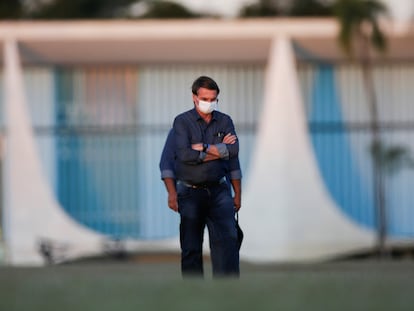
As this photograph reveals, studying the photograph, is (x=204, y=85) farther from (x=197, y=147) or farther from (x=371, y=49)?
(x=371, y=49)

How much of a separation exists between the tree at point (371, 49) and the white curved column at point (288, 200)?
3.37ft

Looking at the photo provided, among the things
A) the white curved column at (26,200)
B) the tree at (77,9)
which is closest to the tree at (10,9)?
the tree at (77,9)

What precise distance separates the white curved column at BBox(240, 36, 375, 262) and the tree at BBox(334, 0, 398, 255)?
1.03 metres

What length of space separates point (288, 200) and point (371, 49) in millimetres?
3574

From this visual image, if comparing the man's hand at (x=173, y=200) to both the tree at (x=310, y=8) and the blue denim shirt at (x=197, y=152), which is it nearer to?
the blue denim shirt at (x=197, y=152)

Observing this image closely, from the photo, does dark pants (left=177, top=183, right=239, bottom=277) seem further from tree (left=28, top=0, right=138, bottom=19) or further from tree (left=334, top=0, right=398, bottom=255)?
tree (left=28, top=0, right=138, bottom=19)

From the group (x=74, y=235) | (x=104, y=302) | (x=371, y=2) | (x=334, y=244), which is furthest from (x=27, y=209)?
(x=104, y=302)

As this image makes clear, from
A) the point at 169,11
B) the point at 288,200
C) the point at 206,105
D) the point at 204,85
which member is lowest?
the point at 288,200

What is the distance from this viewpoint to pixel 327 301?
6547 millimetres

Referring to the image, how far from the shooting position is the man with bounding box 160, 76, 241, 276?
10.1 meters

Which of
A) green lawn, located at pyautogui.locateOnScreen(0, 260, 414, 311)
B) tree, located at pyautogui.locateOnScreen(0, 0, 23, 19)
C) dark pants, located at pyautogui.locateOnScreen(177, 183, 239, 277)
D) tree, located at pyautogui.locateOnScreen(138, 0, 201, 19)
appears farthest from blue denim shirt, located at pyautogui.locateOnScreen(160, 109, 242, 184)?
tree, located at pyautogui.locateOnScreen(0, 0, 23, 19)

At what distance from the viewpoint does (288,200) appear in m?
25.2

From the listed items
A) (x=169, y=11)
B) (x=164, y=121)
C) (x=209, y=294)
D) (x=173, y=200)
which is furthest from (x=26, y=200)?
(x=209, y=294)

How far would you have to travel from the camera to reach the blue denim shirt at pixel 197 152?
1011 cm
